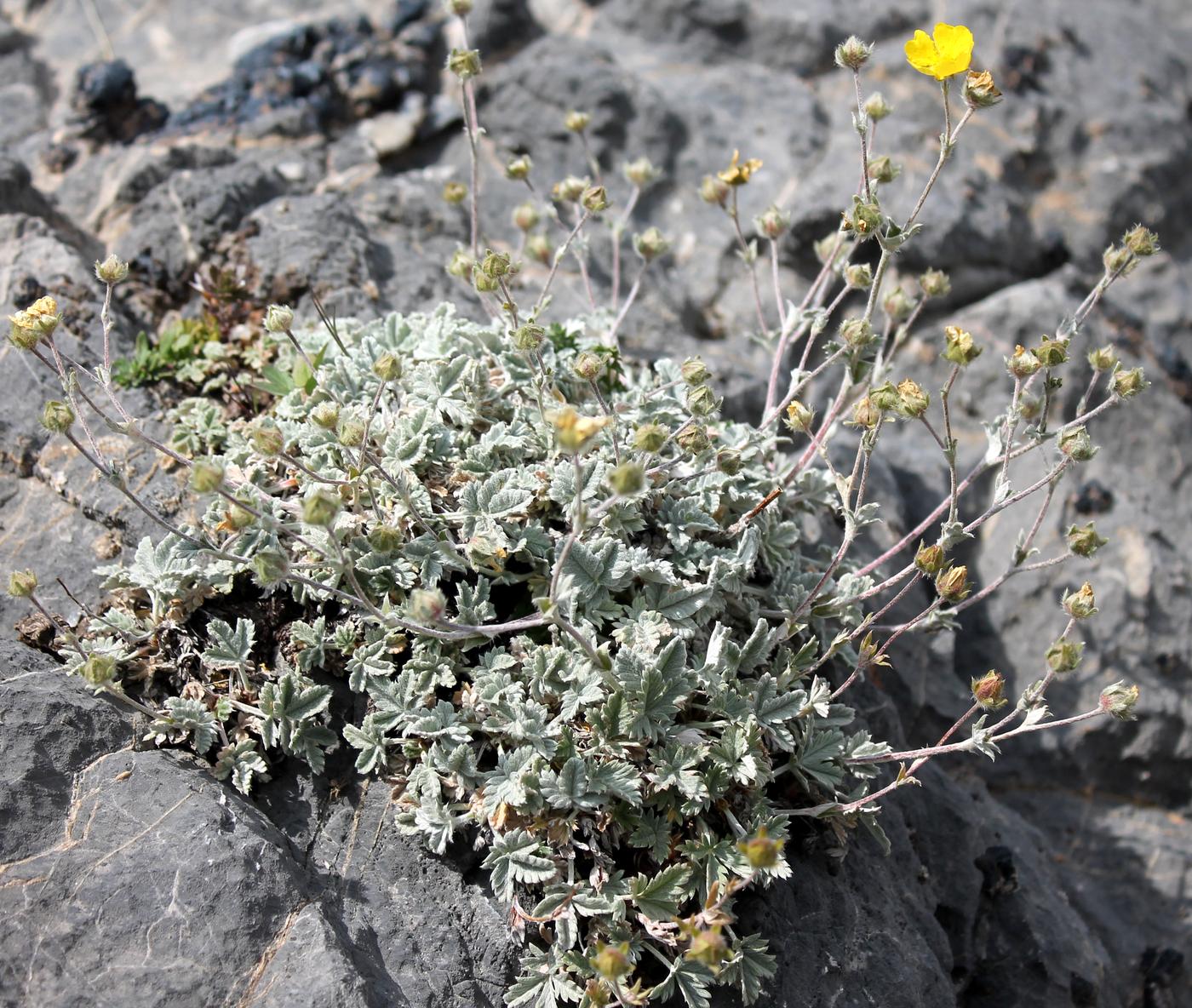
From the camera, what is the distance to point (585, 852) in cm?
308

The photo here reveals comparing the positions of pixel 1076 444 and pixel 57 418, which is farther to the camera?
pixel 1076 444

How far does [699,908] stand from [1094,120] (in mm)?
6428

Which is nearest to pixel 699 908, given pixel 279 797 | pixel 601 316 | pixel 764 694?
pixel 764 694

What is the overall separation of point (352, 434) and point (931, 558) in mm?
1787

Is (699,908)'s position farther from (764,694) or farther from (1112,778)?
(1112,778)

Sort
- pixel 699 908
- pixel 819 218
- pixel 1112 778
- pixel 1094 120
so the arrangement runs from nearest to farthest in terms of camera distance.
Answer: pixel 699 908 → pixel 1112 778 → pixel 819 218 → pixel 1094 120

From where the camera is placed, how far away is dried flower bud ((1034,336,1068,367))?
314 cm

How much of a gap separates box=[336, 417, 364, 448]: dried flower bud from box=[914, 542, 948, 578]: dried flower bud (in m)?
1.72

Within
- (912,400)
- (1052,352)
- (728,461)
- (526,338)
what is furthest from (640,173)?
(1052,352)

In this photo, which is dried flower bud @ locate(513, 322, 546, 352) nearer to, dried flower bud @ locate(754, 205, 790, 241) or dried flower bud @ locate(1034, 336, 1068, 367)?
dried flower bud @ locate(754, 205, 790, 241)

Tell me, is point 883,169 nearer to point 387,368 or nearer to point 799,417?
point 799,417

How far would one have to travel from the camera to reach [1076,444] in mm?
3207

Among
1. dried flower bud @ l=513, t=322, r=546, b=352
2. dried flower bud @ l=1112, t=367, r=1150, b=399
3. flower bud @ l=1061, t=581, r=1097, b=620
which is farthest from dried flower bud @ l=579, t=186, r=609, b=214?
flower bud @ l=1061, t=581, r=1097, b=620

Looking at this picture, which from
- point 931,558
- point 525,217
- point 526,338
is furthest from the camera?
point 525,217
